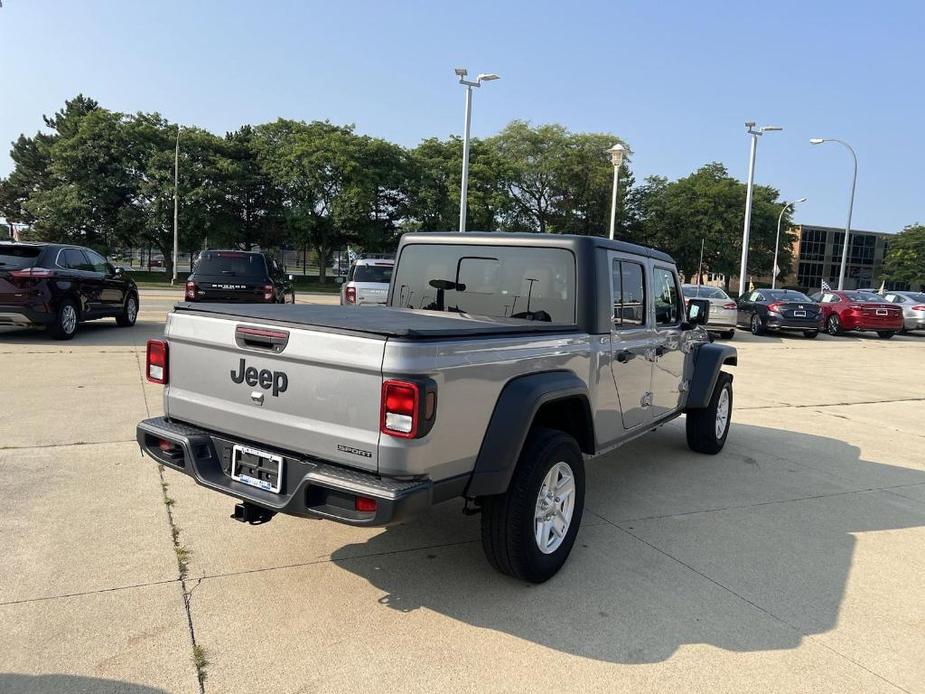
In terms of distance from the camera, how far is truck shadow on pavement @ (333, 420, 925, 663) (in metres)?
3.21

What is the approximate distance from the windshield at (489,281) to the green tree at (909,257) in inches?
3376

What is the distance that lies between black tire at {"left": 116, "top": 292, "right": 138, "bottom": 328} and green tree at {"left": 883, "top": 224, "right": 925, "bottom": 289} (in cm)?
8270

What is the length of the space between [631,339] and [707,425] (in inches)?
88.6

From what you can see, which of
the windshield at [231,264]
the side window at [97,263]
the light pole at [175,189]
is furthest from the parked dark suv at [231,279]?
the light pole at [175,189]

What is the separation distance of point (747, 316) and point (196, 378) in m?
21.8

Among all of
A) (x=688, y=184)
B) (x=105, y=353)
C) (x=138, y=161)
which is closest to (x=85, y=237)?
(x=138, y=161)

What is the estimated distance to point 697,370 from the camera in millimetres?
6051

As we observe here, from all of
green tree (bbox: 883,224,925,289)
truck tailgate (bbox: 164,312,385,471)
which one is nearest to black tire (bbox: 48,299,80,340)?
truck tailgate (bbox: 164,312,385,471)

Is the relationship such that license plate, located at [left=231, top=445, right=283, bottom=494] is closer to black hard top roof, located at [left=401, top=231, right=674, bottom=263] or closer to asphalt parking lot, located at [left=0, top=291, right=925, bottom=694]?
asphalt parking lot, located at [left=0, top=291, right=925, bottom=694]

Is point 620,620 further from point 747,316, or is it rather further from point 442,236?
point 747,316

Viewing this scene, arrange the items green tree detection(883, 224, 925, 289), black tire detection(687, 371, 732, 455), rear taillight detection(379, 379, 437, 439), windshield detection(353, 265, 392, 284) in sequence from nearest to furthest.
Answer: rear taillight detection(379, 379, 437, 439), black tire detection(687, 371, 732, 455), windshield detection(353, 265, 392, 284), green tree detection(883, 224, 925, 289)

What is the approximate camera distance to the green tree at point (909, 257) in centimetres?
7469

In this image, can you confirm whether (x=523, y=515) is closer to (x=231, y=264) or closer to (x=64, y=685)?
(x=64, y=685)

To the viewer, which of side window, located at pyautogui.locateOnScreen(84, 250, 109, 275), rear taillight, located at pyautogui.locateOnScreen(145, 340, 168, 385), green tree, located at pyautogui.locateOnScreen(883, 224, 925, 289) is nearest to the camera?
rear taillight, located at pyautogui.locateOnScreen(145, 340, 168, 385)
